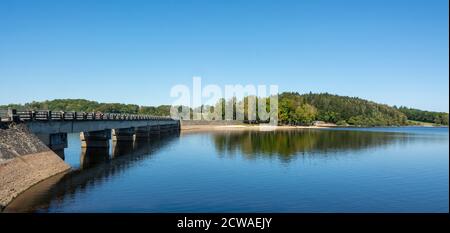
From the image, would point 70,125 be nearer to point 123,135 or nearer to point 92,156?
point 92,156

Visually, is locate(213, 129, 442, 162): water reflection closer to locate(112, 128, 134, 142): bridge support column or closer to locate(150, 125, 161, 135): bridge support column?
locate(112, 128, 134, 142): bridge support column

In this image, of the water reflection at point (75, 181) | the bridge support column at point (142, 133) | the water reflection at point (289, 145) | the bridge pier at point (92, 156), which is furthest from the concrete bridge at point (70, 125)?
the water reflection at point (289, 145)

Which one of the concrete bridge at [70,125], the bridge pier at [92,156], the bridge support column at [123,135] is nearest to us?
the concrete bridge at [70,125]

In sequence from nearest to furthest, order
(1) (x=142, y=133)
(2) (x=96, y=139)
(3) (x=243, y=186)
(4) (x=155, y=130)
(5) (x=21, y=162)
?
(5) (x=21, y=162), (3) (x=243, y=186), (2) (x=96, y=139), (1) (x=142, y=133), (4) (x=155, y=130)

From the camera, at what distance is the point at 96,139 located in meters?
78.1

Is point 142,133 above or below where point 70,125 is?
below

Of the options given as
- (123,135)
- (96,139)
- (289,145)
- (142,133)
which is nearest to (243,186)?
(96,139)

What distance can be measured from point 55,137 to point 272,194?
29.1 meters

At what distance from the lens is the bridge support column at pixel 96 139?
77.8 meters

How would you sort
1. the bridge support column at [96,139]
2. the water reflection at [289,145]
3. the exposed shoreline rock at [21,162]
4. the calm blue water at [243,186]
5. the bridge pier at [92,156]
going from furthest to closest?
the bridge support column at [96,139] < the water reflection at [289,145] < the bridge pier at [92,156] < the exposed shoreline rock at [21,162] < the calm blue water at [243,186]

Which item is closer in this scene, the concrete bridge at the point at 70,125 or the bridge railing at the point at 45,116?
the bridge railing at the point at 45,116

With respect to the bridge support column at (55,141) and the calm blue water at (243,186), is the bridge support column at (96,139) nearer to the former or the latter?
the calm blue water at (243,186)

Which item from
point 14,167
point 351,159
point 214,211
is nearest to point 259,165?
point 351,159
